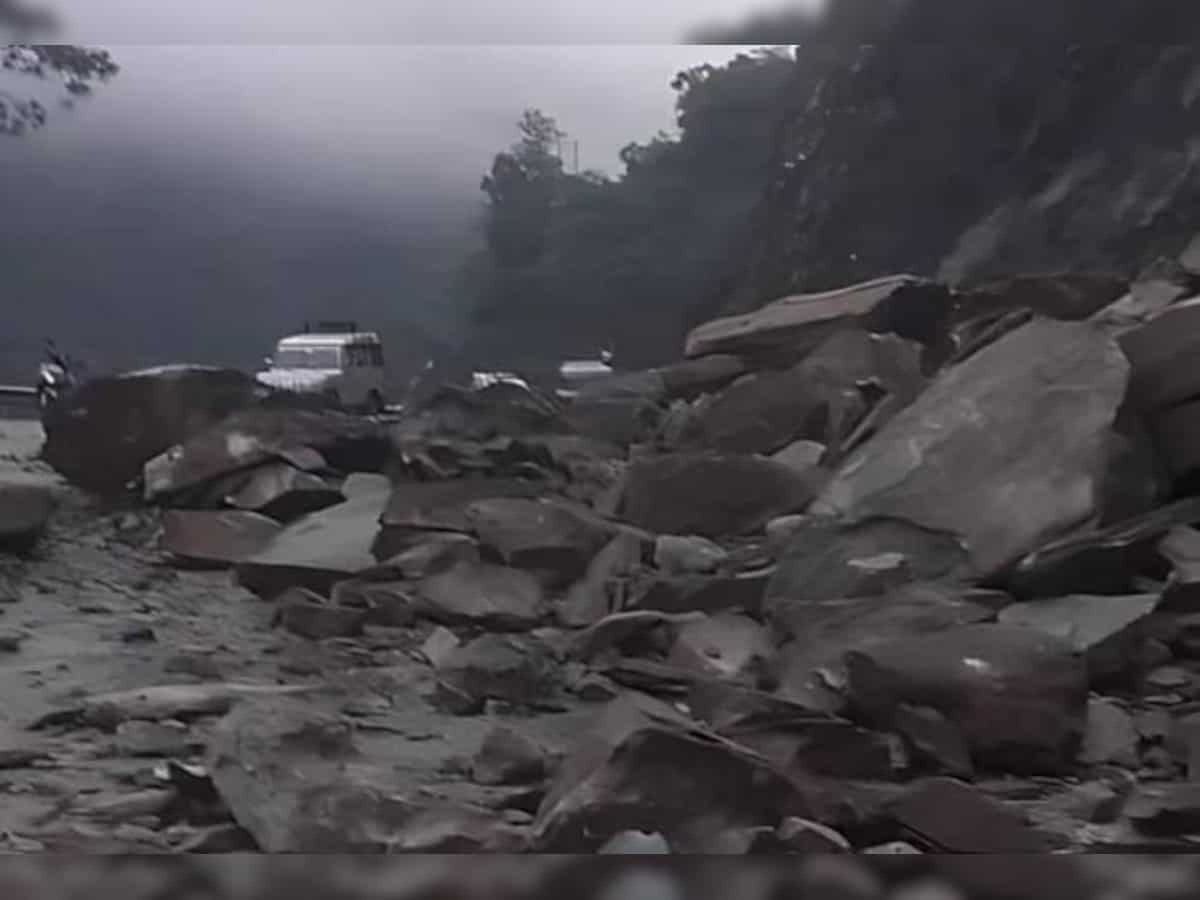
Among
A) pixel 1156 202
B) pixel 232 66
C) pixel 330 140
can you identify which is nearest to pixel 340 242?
pixel 330 140

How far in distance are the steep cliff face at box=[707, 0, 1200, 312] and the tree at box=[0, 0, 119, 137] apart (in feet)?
2.23

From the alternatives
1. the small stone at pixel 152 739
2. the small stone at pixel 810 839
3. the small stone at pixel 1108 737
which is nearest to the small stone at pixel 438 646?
the small stone at pixel 152 739

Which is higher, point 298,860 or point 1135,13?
point 1135,13

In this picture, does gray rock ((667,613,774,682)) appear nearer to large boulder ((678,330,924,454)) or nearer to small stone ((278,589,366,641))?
large boulder ((678,330,924,454))

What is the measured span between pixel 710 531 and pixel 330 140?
0.54m

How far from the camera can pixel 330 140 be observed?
1.39 m

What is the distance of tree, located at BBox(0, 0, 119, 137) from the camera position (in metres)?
1.40

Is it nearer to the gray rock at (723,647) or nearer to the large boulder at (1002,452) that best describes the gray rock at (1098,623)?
the large boulder at (1002,452)

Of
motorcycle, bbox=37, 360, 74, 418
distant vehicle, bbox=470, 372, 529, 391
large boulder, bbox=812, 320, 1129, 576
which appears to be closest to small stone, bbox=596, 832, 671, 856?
large boulder, bbox=812, 320, 1129, 576

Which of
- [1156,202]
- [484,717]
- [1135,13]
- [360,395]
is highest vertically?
[1135,13]

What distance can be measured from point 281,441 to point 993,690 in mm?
717

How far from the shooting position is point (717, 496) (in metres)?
1.35

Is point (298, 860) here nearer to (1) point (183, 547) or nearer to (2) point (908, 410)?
(1) point (183, 547)

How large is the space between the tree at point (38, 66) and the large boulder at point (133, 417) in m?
0.27
